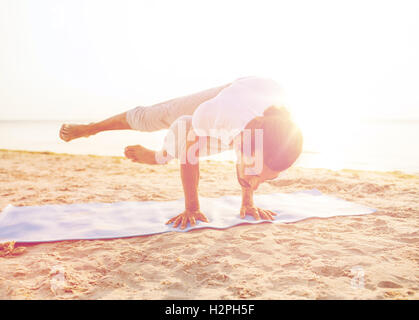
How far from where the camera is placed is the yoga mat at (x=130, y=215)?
220cm

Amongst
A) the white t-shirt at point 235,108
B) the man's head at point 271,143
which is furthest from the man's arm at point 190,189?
the man's head at point 271,143

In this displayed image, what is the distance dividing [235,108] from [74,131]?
1936 mm

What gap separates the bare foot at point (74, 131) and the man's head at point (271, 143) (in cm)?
191

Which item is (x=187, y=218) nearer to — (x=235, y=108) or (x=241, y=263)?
(x=241, y=263)

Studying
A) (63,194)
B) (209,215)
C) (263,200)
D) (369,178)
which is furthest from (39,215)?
(369,178)

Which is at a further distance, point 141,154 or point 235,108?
point 141,154

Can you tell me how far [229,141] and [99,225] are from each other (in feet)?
3.80

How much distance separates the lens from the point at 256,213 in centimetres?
251

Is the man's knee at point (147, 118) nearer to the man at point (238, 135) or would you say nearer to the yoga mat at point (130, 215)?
the man at point (238, 135)

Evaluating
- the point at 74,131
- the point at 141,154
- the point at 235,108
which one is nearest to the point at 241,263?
the point at 235,108

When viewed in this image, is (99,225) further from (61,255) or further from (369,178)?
(369,178)

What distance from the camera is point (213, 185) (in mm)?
3928

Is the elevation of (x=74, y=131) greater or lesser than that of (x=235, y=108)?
lesser

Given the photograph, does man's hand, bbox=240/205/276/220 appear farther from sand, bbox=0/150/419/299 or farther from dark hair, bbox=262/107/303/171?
dark hair, bbox=262/107/303/171
